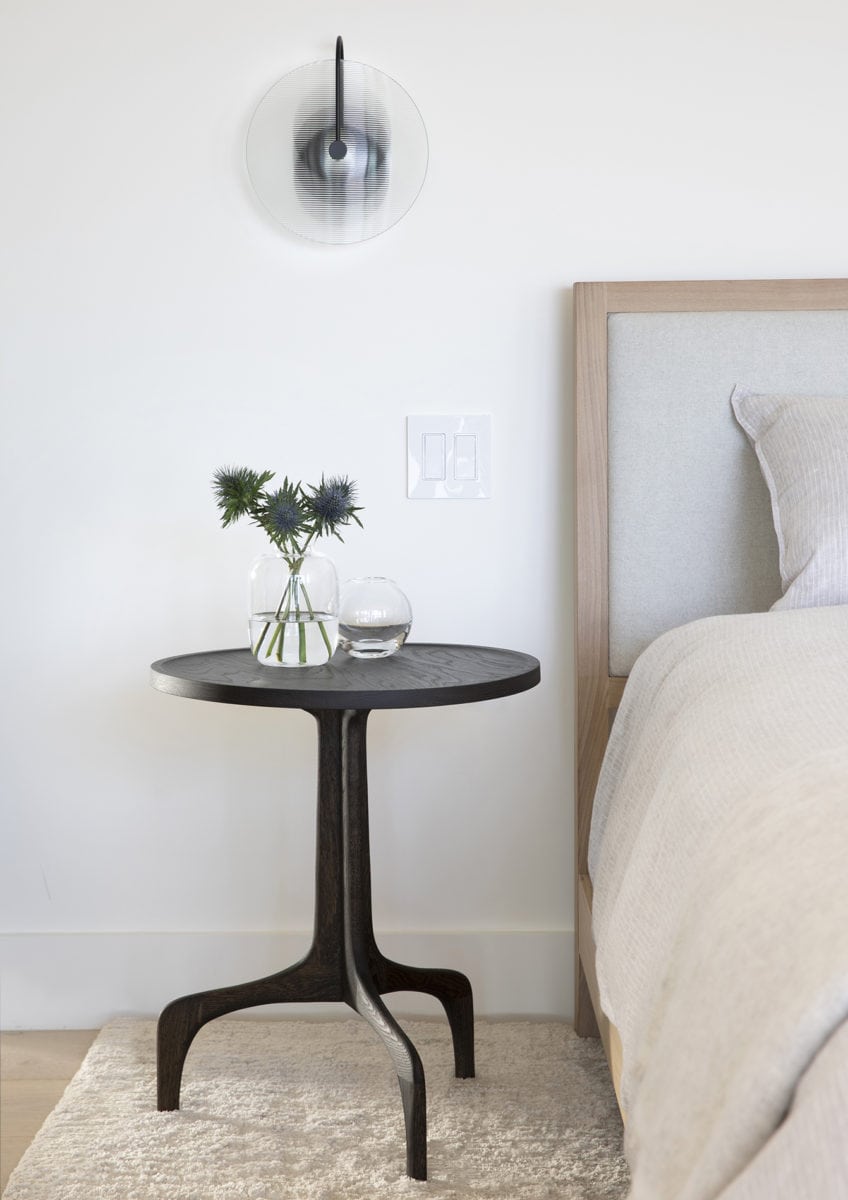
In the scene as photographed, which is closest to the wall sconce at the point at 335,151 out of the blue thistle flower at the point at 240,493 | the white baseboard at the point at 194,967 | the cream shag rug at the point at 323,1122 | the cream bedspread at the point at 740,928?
the blue thistle flower at the point at 240,493

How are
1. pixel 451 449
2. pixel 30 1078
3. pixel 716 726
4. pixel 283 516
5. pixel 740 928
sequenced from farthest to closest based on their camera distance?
pixel 451 449 < pixel 30 1078 < pixel 283 516 < pixel 716 726 < pixel 740 928

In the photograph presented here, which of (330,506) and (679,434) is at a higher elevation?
(679,434)

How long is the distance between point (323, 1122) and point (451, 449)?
105cm

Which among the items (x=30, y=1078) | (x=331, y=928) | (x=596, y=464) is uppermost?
(x=596, y=464)

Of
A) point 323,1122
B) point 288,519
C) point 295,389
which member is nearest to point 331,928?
point 323,1122

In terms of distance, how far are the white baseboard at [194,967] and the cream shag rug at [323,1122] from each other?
0.20 ft

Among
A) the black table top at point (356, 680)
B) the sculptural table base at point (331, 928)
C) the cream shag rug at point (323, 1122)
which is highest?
the black table top at point (356, 680)

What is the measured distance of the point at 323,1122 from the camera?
149 centimetres

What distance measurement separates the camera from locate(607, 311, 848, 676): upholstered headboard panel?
171 centimetres

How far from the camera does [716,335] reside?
5.63 ft

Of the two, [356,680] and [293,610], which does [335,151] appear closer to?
[293,610]

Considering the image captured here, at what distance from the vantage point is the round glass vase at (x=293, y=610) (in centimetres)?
146

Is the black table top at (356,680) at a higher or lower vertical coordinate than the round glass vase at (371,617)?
lower

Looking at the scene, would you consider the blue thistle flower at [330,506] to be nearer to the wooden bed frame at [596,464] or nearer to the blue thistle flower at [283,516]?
the blue thistle flower at [283,516]
